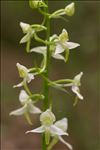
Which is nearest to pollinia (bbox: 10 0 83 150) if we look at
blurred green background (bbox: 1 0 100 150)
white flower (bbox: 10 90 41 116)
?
white flower (bbox: 10 90 41 116)

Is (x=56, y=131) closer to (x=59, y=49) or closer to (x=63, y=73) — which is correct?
(x=59, y=49)

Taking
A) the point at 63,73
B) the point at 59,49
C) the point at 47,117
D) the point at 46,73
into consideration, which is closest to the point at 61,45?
the point at 59,49

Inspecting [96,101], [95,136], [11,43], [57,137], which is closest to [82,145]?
[95,136]

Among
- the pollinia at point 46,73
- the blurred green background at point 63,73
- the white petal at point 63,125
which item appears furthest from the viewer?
the blurred green background at point 63,73

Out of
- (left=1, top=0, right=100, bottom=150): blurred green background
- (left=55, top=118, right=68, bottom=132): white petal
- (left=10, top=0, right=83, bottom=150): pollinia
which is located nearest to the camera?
(left=10, top=0, right=83, bottom=150): pollinia

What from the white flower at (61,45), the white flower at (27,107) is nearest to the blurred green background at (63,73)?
the white flower at (27,107)

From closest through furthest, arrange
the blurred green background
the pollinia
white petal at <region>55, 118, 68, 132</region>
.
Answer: the pollinia
white petal at <region>55, 118, 68, 132</region>
the blurred green background

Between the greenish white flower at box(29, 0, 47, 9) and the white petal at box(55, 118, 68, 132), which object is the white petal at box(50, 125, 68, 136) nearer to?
the white petal at box(55, 118, 68, 132)

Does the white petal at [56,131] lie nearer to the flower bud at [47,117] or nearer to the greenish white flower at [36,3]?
the flower bud at [47,117]
